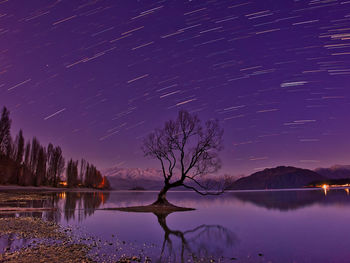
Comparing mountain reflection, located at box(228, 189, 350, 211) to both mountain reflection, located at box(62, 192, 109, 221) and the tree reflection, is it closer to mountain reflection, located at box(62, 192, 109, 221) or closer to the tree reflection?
the tree reflection

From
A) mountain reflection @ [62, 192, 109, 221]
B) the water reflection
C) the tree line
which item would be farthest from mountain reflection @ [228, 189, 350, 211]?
the tree line

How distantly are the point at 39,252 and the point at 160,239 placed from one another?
7002 mm

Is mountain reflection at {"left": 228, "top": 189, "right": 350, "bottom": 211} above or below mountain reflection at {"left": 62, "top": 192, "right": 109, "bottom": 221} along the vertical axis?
below

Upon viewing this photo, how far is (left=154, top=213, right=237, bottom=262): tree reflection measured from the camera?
11.8 metres

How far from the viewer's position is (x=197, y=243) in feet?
48.5

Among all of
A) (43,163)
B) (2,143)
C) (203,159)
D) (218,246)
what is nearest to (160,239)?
(218,246)

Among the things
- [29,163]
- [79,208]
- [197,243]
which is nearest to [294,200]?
[79,208]

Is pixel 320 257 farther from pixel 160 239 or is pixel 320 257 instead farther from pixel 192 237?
pixel 160 239

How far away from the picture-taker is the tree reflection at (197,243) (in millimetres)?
11836

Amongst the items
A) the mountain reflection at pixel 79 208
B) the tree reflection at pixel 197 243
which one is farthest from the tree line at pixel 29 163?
the tree reflection at pixel 197 243

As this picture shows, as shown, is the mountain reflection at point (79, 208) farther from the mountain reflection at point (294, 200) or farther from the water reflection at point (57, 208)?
the mountain reflection at point (294, 200)

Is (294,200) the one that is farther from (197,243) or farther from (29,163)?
(29,163)

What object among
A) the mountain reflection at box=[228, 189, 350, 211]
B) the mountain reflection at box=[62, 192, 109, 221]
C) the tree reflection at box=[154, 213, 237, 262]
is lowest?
the mountain reflection at box=[228, 189, 350, 211]

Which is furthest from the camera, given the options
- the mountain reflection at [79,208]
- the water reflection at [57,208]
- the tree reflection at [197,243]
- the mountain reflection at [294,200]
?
the mountain reflection at [294,200]
